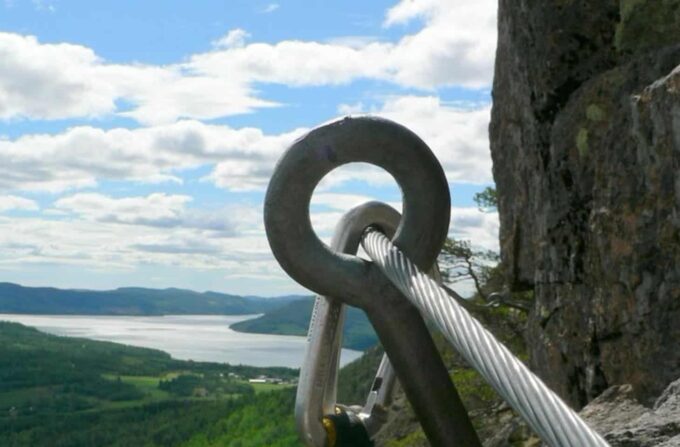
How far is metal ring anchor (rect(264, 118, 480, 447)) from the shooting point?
237 cm

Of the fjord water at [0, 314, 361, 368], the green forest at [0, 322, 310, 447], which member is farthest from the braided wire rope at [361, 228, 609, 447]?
the fjord water at [0, 314, 361, 368]

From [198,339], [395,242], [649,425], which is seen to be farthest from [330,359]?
[198,339]

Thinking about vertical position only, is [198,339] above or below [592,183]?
below

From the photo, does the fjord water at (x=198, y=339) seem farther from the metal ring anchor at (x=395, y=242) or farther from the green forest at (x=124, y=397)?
the metal ring anchor at (x=395, y=242)

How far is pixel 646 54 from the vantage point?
2857 millimetres

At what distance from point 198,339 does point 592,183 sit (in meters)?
119

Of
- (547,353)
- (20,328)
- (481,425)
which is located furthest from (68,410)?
(547,353)

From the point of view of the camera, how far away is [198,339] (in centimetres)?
11975

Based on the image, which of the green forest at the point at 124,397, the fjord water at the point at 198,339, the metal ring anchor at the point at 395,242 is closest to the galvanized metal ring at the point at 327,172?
the metal ring anchor at the point at 395,242

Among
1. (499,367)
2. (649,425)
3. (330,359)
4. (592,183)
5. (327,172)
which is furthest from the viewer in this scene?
(592,183)

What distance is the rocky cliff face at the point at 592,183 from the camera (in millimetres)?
2473

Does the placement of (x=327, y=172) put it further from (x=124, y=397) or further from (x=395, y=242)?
(x=124, y=397)

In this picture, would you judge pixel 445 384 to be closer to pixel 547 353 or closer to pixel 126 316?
pixel 547 353

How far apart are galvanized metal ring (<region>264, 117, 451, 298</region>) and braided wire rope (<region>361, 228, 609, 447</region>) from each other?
0.20 m
